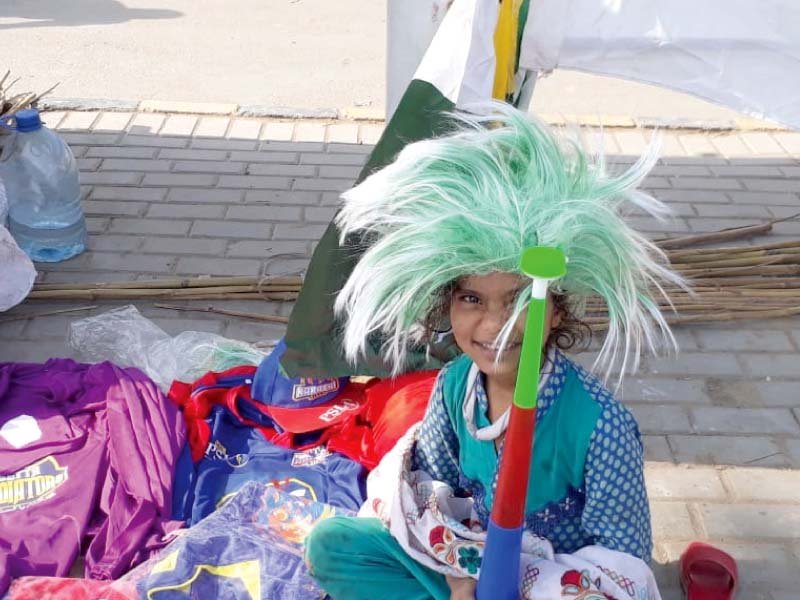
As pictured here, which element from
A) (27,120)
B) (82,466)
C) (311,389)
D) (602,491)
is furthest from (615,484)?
(27,120)

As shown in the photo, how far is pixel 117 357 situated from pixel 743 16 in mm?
2206

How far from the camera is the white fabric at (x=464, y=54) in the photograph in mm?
2426

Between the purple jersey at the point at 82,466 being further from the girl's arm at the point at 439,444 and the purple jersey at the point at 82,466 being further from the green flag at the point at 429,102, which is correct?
the girl's arm at the point at 439,444

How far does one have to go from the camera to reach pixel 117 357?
3352 millimetres

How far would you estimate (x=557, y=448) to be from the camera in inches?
77.2

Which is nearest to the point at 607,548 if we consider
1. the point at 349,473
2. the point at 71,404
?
the point at 349,473

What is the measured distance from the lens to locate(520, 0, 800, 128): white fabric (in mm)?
2600

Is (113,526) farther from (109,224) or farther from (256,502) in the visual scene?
(109,224)

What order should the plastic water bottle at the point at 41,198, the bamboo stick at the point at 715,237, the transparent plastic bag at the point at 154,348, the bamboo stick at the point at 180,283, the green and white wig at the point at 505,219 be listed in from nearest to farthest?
the green and white wig at the point at 505,219 < the transparent plastic bag at the point at 154,348 < the bamboo stick at the point at 180,283 < the plastic water bottle at the point at 41,198 < the bamboo stick at the point at 715,237

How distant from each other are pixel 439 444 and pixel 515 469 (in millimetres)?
547

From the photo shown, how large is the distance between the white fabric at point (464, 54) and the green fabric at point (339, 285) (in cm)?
4

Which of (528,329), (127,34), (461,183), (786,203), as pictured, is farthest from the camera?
(127,34)

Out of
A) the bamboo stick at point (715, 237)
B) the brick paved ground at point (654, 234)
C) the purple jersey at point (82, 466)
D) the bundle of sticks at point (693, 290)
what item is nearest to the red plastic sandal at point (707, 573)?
the brick paved ground at point (654, 234)

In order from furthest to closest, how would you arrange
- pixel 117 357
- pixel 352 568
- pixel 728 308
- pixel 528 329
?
1. pixel 728 308
2. pixel 117 357
3. pixel 352 568
4. pixel 528 329
